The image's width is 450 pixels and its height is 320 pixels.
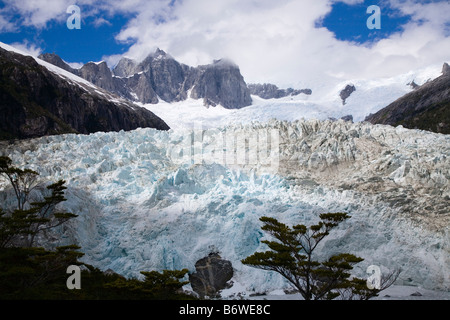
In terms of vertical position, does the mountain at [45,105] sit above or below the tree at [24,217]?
above

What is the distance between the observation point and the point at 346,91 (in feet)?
607

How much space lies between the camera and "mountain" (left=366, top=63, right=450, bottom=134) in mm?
122000

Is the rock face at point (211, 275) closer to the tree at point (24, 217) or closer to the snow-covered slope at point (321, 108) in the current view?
the tree at point (24, 217)

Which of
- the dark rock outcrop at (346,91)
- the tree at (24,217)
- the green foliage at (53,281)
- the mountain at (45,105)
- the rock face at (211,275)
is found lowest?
the rock face at (211,275)

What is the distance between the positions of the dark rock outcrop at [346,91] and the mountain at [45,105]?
320 feet

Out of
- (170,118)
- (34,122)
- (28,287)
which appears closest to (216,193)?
(28,287)

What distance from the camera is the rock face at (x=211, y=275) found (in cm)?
2711

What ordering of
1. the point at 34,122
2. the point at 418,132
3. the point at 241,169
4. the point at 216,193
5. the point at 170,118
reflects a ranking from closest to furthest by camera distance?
the point at 216,193, the point at 241,169, the point at 418,132, the point at 34,122, the point at 170,118

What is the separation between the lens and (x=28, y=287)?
59.7ft

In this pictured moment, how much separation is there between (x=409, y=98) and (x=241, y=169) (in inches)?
5666

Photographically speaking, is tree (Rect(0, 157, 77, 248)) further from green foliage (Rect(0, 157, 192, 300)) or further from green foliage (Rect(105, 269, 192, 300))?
green foliage (Rect(105, 269, 192, 300))

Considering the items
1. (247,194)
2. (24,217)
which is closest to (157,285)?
(24,217)

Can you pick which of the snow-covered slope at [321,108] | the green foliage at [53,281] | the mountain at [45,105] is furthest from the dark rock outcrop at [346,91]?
the green foliage at [53,281]
